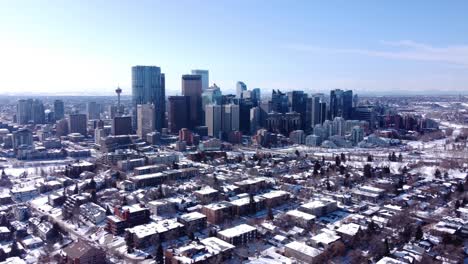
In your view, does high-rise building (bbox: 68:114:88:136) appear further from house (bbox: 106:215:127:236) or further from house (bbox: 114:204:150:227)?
house (bbox: 106:215:127:236)

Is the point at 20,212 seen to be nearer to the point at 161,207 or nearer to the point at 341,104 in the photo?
the point at 161,207

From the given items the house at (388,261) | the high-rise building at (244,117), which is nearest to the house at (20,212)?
the house at (388,261)

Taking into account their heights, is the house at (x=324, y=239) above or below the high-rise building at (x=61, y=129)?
below

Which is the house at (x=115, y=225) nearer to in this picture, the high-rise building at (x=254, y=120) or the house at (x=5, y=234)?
the house at (x=5, y=234)

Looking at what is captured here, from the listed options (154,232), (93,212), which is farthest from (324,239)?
(93,212)

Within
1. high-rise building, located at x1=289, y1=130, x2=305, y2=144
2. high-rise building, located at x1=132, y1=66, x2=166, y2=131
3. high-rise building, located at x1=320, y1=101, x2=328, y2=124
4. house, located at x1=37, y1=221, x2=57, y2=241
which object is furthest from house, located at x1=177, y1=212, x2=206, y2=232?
high-rise building, located at x1=320, y1=101, x2=328, y2=124

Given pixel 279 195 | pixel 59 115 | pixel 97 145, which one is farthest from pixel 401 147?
pixel 59 115
